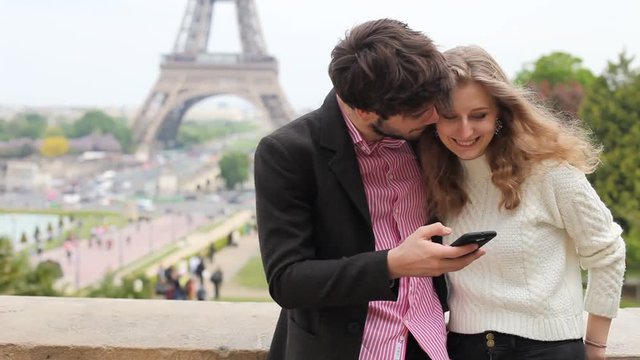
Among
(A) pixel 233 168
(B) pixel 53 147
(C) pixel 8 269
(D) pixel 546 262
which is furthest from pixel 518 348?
(B) pixel 53 147

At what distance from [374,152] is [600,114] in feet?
59.7

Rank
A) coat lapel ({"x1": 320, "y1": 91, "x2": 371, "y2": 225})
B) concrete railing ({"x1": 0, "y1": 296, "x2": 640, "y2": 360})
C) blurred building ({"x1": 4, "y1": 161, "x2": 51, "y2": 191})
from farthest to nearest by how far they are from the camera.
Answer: blurred building ({"x1": 4, "y1": 161, "x2": 51, "y2": 191}) → concrete railing ({"x1": 0, "y1": 296, "x2": 640, "y2": 360}) → coat lapel ({"x1": 320, "y1": 91, "x2": 371, "y2": 225})

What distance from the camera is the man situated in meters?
1.59

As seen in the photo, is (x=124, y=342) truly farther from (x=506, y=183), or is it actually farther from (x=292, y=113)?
(x=292, y=113)

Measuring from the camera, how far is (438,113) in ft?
5.88

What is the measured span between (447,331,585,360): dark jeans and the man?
3.3 inches

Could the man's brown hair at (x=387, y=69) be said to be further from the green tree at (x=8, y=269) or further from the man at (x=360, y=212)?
the green tree at (x=8, y=269)

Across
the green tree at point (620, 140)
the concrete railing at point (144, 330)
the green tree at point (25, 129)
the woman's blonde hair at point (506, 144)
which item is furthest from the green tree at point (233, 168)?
the woman's blonde hair at point (506, 144)

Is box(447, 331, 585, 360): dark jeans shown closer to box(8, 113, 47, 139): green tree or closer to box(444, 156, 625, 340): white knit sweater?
box(444, 156, 625, 340): white knit sweater

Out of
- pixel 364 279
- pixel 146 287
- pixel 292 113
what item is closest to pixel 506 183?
pixel 364 279

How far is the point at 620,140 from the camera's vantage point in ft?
60.3

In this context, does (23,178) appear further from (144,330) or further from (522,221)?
(522,221)

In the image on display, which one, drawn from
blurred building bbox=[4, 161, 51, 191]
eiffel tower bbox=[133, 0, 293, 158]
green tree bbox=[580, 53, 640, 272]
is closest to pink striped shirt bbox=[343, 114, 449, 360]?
green tree bbox=[580, 53, 640, 272]

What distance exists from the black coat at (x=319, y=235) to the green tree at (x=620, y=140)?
15299 millimetres
